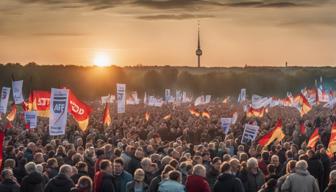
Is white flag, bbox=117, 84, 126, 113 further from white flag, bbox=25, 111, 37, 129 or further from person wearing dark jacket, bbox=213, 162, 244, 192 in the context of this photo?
person wearing dark jacket, bbox=213, 162, 244, 192

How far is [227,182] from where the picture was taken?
11.7 meters

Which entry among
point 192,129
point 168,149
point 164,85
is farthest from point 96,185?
point 164,85

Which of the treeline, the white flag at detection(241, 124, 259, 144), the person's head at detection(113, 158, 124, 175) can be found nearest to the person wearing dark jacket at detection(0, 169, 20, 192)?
the person's head at detection(113, 158, 124, 175)

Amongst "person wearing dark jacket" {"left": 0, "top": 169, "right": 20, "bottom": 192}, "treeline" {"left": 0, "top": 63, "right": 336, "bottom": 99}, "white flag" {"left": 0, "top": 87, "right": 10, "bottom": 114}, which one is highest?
"treeline" {"left": 0, "top": 63, "right": 336, "bottom": 99}

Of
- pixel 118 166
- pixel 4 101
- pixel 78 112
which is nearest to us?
pixel 118 166

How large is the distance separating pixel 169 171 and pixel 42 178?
201cm

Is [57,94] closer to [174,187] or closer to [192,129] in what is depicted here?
[192,129]

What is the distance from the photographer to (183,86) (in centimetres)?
15050

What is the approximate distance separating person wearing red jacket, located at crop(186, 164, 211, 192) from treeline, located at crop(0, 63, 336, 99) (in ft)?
385

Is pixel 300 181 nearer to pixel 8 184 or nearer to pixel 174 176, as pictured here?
pixel 174 176

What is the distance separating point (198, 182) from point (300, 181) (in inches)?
63.8

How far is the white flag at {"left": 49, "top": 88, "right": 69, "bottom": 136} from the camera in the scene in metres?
20.7

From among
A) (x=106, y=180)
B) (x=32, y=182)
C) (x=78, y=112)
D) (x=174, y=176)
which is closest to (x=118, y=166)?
(x=106, y=180)

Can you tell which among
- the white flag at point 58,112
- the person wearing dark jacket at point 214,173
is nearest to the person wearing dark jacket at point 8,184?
the person wearing dark jacket at point 214,173
